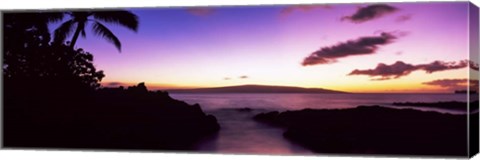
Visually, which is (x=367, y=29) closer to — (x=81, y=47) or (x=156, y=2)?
(x=156, y=2)

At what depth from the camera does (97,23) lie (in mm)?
8836

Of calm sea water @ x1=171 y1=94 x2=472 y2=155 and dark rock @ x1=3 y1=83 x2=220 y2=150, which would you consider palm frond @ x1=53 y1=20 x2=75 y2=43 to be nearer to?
dark rock @ x1=3 y1=83 x2=220 y2=150

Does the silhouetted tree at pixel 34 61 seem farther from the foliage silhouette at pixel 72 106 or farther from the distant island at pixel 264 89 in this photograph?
the distant island at pixel 264 89

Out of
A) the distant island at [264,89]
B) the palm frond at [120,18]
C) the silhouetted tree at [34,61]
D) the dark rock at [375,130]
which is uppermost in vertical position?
the palm frond at [120,18]

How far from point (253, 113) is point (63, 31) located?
6.27 feet

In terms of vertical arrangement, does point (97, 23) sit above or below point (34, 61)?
above

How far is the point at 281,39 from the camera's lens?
8.41m

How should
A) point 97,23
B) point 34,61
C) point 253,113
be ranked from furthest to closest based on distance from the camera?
1. point 34,61
2. point 97,23
3. point 253,113

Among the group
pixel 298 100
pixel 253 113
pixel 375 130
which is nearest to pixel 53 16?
pixel 253 113

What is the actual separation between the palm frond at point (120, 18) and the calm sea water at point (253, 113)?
2.44 ft

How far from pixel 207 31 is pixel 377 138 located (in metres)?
1.74

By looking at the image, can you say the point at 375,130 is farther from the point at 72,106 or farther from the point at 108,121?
the point at 72,106

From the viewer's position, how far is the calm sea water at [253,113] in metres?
8.34

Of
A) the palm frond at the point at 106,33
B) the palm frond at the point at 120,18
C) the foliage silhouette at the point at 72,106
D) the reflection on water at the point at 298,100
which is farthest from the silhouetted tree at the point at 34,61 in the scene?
the reflection on water at the point at 298,100
